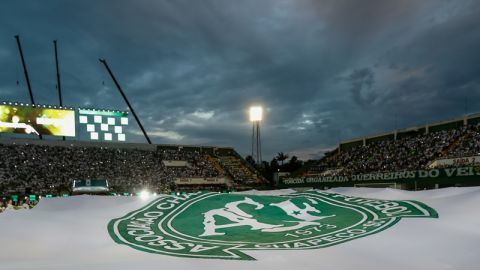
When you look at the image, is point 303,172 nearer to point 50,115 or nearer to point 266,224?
point 50,115

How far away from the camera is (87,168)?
5394 cm

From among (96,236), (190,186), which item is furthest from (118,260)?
(190,186)

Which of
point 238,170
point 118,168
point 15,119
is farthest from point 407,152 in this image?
point 15,119

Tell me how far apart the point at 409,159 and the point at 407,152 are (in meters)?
2.24

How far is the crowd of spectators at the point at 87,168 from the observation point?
4762cm

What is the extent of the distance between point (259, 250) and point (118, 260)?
2.57 m

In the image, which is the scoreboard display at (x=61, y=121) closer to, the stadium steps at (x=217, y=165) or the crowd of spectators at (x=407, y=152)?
the stadium steps at (x=217, y=165)

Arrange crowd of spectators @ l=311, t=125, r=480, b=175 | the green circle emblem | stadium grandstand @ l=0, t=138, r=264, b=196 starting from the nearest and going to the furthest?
the green circle emblem < crowd of spectators @ l=311, t=125, r=480, b=175 < stadium grandstand @ l=0, t=138, r=264, b=196

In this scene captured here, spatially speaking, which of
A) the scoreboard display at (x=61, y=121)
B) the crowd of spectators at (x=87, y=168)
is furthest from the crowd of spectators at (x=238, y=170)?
the scoreboard display at (x=61, y=121)

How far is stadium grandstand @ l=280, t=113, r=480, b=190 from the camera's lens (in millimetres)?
28053

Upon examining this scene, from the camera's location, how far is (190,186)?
6009cm

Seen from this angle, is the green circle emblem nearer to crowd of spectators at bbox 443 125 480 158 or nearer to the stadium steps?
crowd of spectators at bbox 443 125 480 158

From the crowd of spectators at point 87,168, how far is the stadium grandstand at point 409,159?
1894 cm

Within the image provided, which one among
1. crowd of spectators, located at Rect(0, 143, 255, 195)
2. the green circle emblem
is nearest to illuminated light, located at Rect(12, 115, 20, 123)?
crowd of spectators, located at Rect(0, 143, 255, 195)
